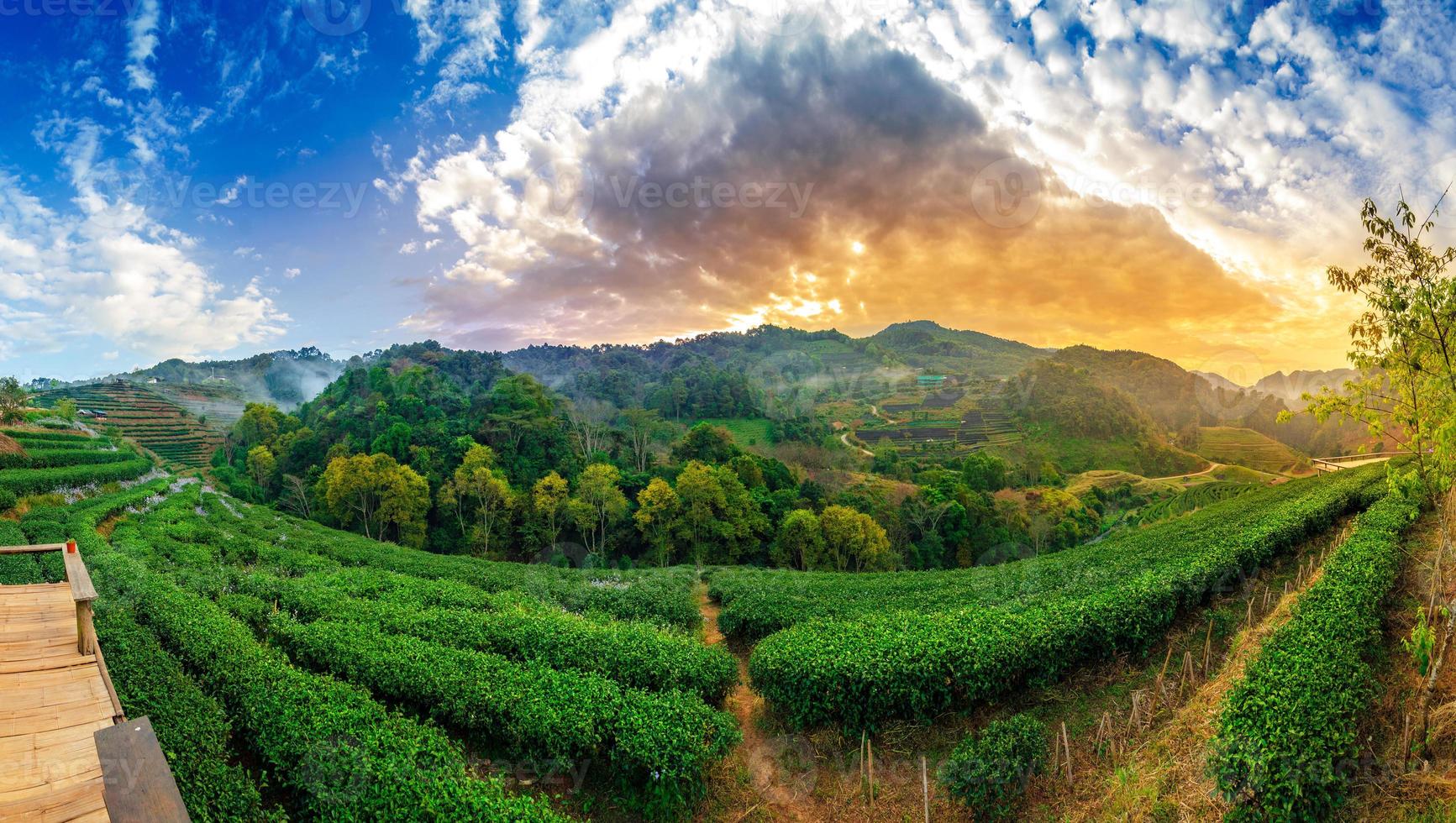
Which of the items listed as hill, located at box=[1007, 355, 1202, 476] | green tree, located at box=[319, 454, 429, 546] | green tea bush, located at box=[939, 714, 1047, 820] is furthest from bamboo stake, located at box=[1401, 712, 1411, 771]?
hill, located at box=[1007, 355, 1202, 476]

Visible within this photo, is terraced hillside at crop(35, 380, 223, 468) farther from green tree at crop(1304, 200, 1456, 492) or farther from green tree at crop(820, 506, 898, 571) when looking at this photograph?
green tree at crop(1304, 200, 1456, 492)

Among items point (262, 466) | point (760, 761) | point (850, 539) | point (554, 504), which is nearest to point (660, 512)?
point (554, 504)

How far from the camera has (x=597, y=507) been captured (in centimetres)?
3922

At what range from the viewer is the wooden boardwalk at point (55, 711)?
13.1 ft

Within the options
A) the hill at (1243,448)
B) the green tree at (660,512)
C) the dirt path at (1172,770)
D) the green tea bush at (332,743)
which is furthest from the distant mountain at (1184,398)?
the green tea bush at (332,743)

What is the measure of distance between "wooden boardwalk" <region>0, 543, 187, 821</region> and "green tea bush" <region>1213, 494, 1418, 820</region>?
987 cm

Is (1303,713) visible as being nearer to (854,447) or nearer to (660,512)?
(660,512)

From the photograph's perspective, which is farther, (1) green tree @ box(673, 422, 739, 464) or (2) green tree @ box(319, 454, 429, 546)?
(1) green tree @ box(673, 422, 739, 464)

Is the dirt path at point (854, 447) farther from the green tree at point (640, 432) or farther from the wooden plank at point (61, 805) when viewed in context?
the wooden plank at point (61, 805)

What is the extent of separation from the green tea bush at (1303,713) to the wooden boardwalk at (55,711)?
9867 millimetres

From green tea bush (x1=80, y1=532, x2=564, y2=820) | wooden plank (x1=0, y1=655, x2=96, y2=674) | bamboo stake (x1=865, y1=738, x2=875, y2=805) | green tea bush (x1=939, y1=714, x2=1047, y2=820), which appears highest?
wooden plank (x1=0, y1=655, x2=96, y2=674)

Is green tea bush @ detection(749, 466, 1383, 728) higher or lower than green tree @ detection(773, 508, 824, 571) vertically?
higher

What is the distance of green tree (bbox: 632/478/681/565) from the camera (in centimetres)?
3772

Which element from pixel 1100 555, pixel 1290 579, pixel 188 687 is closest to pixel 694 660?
pixel 188 687
